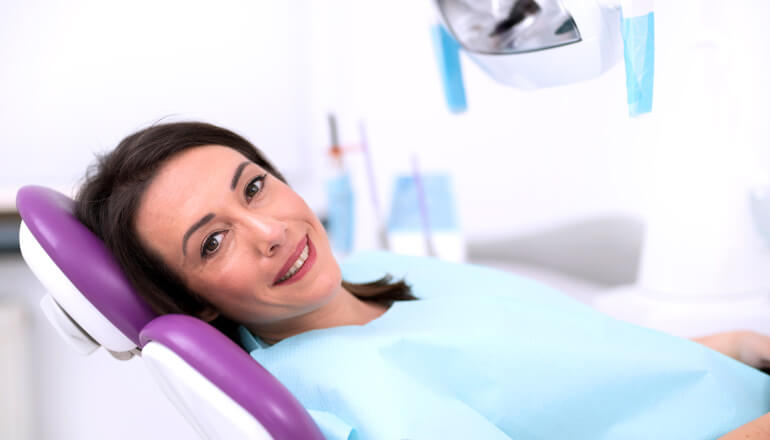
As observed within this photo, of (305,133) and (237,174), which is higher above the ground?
(237,174)

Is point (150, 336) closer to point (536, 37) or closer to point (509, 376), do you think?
point (509, 376)

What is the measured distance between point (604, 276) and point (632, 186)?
0.25m

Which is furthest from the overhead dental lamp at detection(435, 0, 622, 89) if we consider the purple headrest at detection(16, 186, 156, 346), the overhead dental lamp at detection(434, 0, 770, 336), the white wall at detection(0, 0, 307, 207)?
the white wall at detection(0, 0, 307, 207)

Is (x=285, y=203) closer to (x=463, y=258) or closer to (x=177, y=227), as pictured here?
(x=177, y=227)

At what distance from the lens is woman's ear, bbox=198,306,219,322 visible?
0.84 m

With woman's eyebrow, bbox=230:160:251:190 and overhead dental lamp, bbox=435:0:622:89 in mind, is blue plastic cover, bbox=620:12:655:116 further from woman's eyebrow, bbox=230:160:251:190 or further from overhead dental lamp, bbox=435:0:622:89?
woman's eyebrow, bbox=230:160:251:190

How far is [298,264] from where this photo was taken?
811mm

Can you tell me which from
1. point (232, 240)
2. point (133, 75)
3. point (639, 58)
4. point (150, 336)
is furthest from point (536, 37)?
point (133, 75)

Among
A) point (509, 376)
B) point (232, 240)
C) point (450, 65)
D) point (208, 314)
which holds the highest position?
point (450, 65)

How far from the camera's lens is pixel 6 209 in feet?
4.74

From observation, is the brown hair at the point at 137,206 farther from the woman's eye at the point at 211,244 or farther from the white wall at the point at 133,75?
the white wall at the point at 133,75

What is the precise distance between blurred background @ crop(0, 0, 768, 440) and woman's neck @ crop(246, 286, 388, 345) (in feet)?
2.17

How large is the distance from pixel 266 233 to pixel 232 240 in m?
0.05

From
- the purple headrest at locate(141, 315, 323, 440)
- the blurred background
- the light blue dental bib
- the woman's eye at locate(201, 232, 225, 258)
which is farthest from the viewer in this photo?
the blurred background
